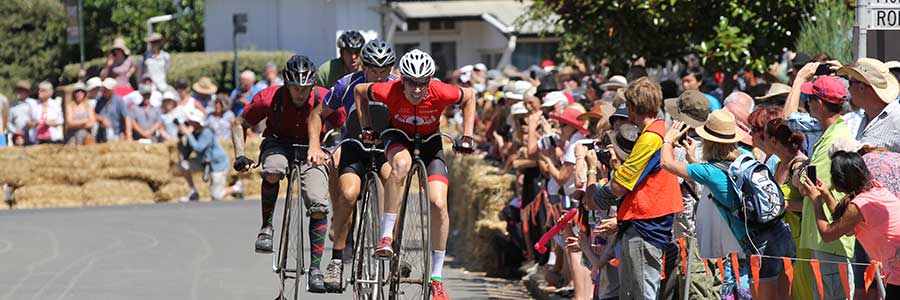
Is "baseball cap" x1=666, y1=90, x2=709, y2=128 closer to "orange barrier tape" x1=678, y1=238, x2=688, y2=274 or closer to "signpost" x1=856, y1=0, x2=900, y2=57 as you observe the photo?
"orange barrier tape" x1=678, y1=238, x2=688, y2=274

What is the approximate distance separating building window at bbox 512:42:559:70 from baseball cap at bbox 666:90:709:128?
118 ft

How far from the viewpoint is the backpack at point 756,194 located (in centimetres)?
958

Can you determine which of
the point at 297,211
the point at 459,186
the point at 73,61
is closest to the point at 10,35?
the point at 73,61

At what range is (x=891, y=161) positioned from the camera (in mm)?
9188

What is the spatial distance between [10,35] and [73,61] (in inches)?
80.1

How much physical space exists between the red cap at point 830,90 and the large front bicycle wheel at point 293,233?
4099 mm

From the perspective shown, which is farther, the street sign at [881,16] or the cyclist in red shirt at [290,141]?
the cyclist in red shirt at [290,141]

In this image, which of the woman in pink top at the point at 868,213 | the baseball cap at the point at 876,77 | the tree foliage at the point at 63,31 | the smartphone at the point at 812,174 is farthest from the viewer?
the tree foliage at the point at 63,31

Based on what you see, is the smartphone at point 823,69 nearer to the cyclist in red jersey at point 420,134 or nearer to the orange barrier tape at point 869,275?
the cyclist in red jersey at point 420,134

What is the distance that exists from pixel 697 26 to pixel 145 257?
641 cm

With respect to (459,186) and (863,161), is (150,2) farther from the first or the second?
(863,161)

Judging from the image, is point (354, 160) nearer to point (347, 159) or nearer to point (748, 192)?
point (347, 159)

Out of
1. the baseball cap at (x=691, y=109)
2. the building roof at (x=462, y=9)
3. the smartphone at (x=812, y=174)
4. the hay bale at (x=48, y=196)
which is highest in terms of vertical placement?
the building roof at (x=462, y=9)

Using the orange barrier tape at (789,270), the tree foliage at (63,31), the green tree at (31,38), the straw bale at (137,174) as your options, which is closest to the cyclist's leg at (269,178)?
the orange barrier tape at (789,270)
